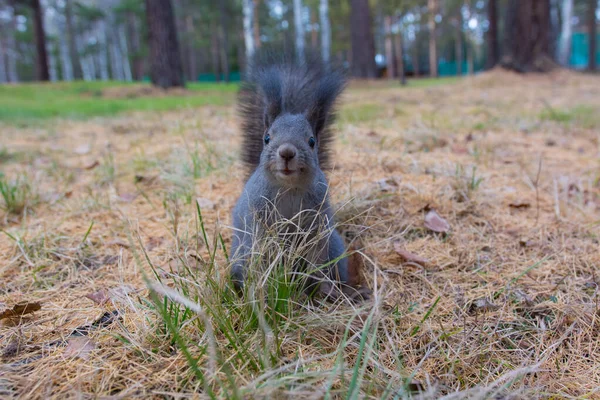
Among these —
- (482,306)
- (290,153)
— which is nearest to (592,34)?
(482,306)

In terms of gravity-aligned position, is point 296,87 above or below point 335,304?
above

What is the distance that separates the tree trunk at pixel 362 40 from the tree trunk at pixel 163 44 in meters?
5.51

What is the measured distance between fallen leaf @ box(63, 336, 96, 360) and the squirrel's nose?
0.85 metres

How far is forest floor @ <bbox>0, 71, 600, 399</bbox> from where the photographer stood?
102 cm

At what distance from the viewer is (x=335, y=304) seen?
146 cm

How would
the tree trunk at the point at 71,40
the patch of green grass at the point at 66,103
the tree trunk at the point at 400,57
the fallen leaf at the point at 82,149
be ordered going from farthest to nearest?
1. the tree trunk at the point at 71,40
2. the tree trunk at the point at 400,57
3. the patch of green grass at the point at 66,103
4. the fallen leaf at the point at 82,149

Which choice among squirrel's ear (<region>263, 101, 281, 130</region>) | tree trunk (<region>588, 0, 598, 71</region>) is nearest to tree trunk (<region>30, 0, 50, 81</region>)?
squirrel's ear (<region>263, 101, 281, 130</region>)

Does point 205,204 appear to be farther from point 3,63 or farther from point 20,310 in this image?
point 3,63

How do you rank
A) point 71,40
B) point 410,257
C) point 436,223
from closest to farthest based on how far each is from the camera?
1. point 410,257
2. point 436,223
3. point 71,40

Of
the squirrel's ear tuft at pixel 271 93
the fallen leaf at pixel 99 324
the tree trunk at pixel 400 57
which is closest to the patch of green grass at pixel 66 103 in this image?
the squirrel's ear tuft at pixel 271 93

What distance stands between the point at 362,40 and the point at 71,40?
30.3 m

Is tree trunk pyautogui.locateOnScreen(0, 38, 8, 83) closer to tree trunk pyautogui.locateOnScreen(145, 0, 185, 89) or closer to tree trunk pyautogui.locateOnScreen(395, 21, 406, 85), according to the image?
tree trunk pyautogui.locateOnScreen(145, 0, 185, 89)

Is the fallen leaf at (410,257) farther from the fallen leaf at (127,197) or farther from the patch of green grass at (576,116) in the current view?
the patch of green grass at (576,116)

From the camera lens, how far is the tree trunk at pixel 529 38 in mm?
8328
